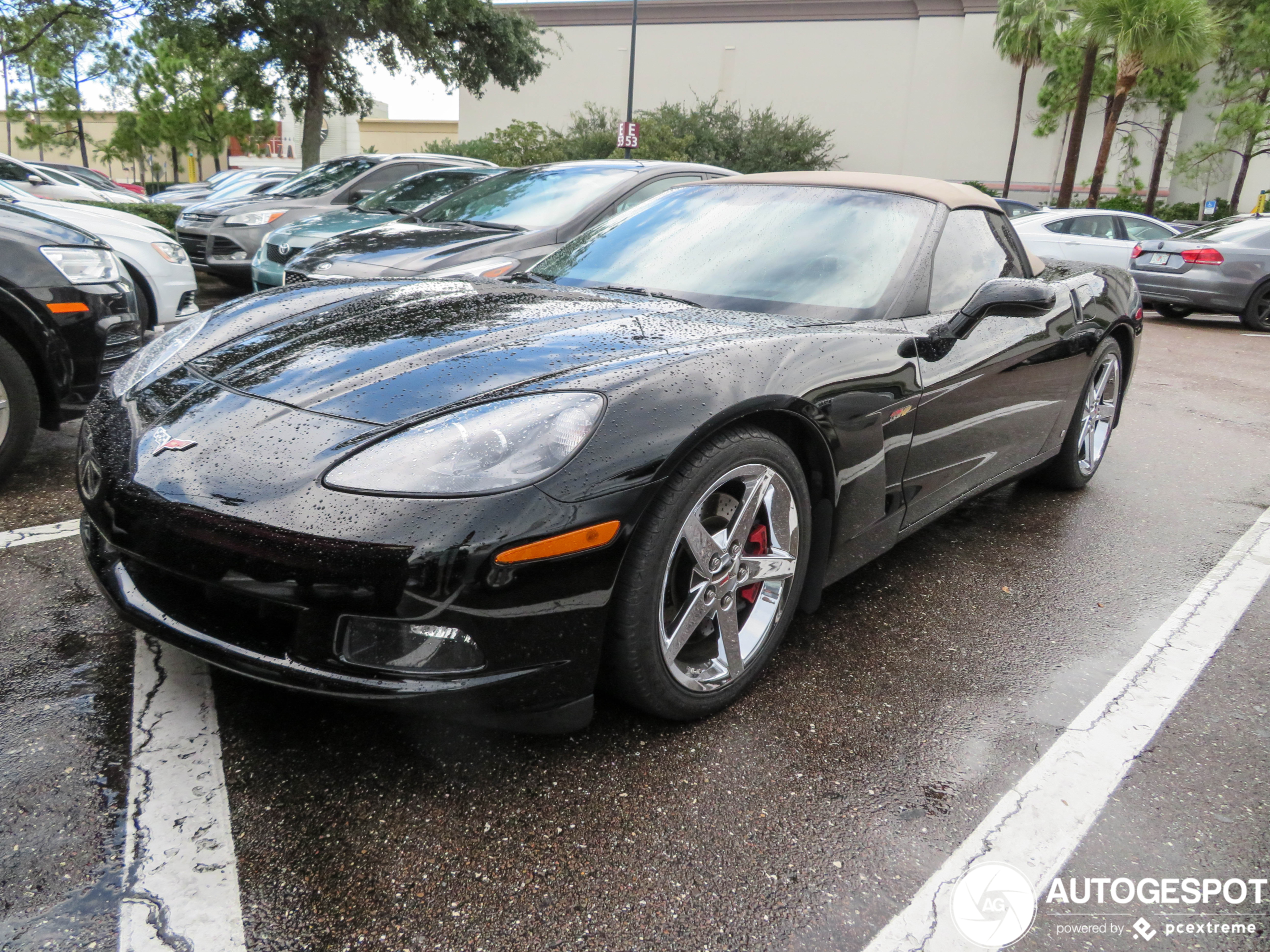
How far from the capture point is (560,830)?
1.85 metres

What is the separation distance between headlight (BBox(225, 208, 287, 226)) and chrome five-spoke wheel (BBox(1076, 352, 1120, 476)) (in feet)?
23.6

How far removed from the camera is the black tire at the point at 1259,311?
10852 mm

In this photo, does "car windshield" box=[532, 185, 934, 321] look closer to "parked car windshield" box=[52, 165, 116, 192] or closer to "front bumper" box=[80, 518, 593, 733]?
"front bumper" box=[80, 518, 593, 733]

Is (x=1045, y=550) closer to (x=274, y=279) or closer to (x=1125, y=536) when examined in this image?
(x=1125, y=536)

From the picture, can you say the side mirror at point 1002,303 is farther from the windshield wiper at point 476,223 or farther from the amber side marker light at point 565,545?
the windshield wiper at point 476,223

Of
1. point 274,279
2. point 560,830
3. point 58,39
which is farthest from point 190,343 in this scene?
point 58,39

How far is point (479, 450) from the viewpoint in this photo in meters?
1.84

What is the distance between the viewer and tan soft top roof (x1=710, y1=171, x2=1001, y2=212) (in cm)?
316

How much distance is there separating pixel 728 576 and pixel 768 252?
1222 millimetres

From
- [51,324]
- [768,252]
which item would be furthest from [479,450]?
[51,324]

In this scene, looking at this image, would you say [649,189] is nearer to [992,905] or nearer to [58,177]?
[992,905]

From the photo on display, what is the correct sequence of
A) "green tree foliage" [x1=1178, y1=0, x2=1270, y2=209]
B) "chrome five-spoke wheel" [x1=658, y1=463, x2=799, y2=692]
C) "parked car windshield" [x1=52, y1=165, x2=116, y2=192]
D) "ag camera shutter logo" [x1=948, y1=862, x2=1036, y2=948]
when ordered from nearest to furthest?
"ag camera shutter logo" [x1=948, y1=862, x2=1036, y2=948], "chrome five-spoke wheel" [x1=658, y1=463, x2=799, y2=692], "parked car windshield" [x1=52, y1=165, x2=116, y2=192], "green tree foliage" [x1=1178, y1=0, x2=1270, y2=209]

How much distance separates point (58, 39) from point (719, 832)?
2260 cm

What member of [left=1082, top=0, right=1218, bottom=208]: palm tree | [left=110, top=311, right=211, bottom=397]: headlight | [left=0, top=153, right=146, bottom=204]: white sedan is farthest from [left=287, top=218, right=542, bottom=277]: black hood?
[left=1082, top=0, right=1218, bottom=208]: palm tree
